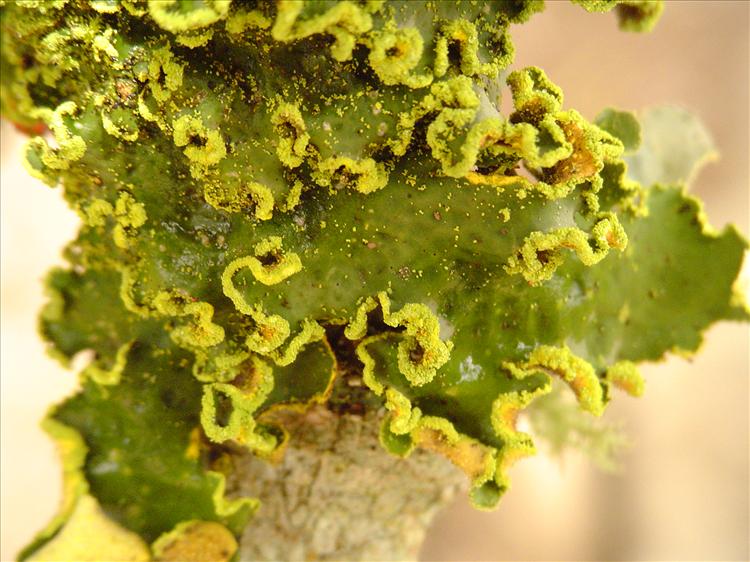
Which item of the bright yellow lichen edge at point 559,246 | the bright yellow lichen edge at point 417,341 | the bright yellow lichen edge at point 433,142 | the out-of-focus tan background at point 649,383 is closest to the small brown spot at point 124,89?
the bright yellow lichen edge at point 433,142

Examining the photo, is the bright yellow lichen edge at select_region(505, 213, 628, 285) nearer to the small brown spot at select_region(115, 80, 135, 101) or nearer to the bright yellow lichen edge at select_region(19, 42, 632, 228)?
the bright yellow lichen edge at select_region(19, 42, 632, 228)

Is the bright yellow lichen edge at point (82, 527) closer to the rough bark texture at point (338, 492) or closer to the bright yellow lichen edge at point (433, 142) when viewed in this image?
the rough bark texture at point (338, 492)

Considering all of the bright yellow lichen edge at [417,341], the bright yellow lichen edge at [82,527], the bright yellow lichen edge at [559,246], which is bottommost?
the bright yellow lichen edge at [82,527]

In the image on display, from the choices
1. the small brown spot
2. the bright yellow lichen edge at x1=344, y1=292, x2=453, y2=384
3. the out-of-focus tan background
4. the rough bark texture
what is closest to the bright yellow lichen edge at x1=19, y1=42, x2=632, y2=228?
the small brown spot

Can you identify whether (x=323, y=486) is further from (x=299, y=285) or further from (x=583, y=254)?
(x=583, y=254)

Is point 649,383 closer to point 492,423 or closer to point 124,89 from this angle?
point 492,423

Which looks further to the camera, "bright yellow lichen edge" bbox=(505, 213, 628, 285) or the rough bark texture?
the rough bark texture
